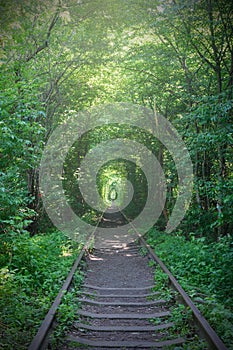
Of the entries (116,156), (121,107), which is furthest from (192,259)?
(116,156)

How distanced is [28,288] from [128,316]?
1.91 meters

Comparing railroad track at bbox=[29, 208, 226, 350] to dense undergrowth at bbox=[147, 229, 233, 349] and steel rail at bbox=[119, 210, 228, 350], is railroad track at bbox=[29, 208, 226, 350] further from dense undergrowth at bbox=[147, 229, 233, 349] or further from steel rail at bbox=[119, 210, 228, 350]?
dense undergrowth at bbox=[147, 229, 233, 349]

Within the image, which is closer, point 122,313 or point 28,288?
point 122,313

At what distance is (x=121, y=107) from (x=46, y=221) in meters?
7.73

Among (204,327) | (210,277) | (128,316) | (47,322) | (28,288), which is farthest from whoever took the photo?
(210,277)

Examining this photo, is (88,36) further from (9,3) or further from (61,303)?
(61,303)

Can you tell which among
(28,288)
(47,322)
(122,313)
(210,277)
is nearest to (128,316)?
(122,313)

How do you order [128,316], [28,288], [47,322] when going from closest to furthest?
[47,322] → [128,316] → [28,288]

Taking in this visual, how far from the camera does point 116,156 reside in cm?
2588

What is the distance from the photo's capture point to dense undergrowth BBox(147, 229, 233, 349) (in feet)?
15.7

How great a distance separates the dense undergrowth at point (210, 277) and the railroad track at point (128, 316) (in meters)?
0.24

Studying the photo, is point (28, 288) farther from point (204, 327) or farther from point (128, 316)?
point (204, 327)

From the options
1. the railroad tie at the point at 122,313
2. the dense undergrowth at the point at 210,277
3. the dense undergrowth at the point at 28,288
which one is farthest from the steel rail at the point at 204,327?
the dense undergrowth at the point at 28,288

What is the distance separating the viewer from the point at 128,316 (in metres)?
5.43
